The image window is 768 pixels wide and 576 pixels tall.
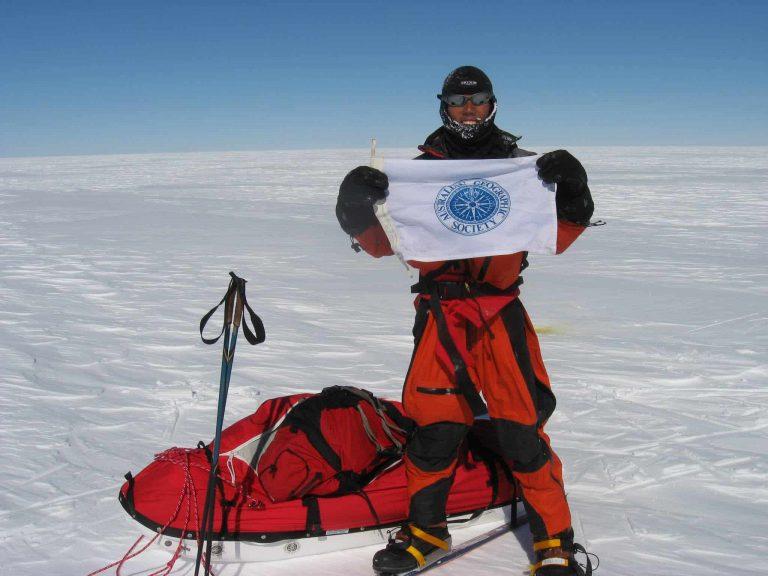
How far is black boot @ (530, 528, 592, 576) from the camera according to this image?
2.30 metres

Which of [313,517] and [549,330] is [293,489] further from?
[549,330]

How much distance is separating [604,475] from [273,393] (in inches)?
84.0

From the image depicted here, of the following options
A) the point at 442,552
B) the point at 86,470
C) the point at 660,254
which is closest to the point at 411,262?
the point at 442,552

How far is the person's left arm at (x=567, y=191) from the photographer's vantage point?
7.48 feet

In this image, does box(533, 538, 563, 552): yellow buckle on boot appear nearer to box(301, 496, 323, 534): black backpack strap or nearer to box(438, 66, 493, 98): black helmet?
box(301, 496, 323, 534): black backpack strap

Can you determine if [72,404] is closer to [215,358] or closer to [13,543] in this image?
[215,358]

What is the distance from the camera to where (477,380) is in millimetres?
2408

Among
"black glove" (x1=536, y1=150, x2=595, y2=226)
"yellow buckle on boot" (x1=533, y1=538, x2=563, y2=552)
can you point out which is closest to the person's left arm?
"black glove" (x1=536, y1=150, x2=595, y2=226)

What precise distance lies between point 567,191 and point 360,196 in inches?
29.7

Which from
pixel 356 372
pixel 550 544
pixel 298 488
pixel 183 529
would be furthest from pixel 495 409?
pixel 356 372

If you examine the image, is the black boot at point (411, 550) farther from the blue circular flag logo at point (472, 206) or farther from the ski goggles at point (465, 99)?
the ski goggles at point (465, 99)

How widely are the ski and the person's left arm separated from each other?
1.18m

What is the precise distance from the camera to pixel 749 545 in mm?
2594

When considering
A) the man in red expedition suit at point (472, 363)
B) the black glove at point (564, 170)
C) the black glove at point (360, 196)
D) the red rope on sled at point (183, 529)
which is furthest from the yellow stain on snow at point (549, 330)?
the red rope on sled at point (183, 529)
